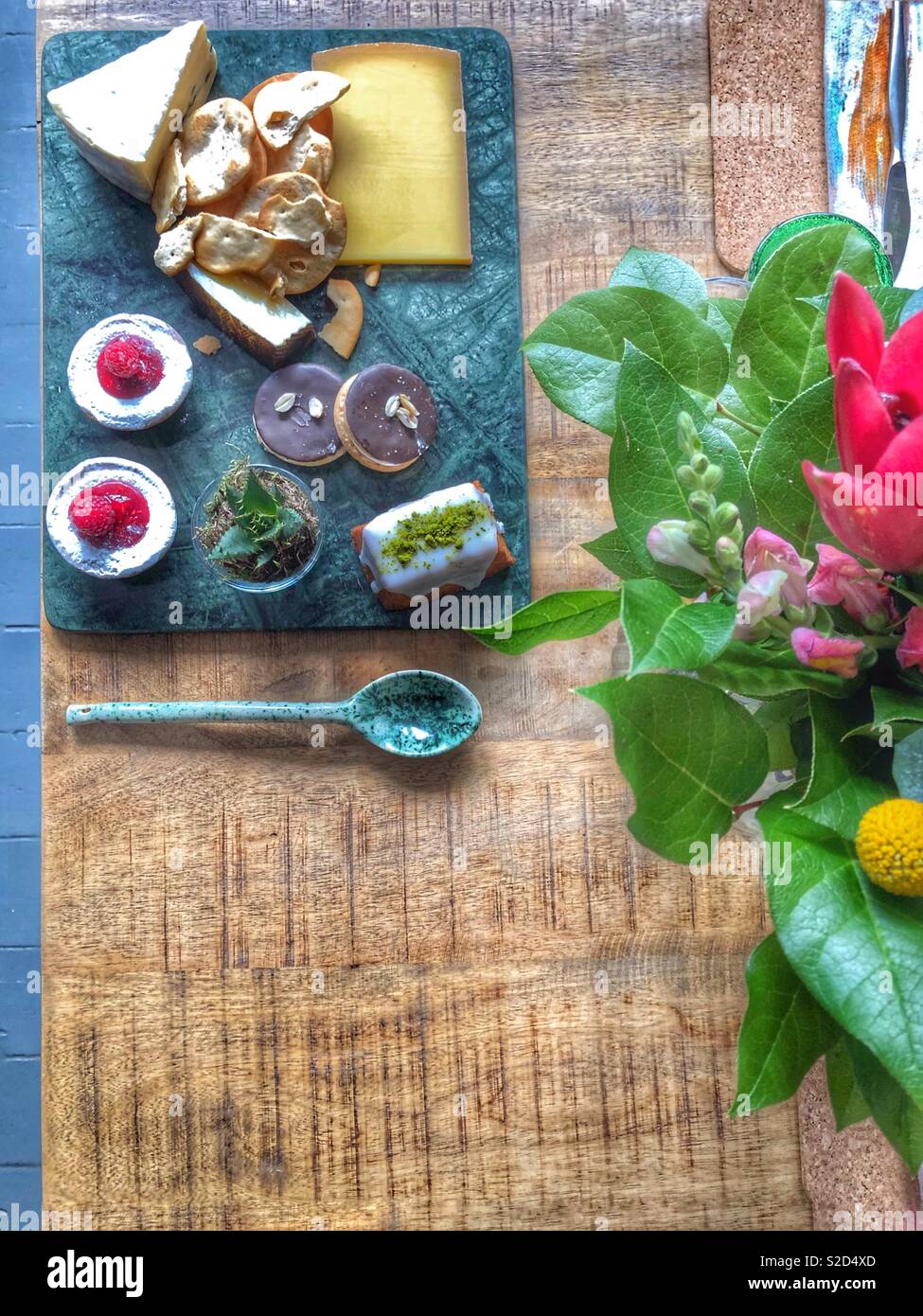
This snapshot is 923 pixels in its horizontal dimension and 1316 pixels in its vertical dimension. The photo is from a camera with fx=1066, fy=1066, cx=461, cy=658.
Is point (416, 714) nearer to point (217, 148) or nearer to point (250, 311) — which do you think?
point (250, 311)

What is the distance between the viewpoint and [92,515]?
850mm

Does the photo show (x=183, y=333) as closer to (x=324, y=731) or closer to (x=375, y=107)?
(x=375, y=107)

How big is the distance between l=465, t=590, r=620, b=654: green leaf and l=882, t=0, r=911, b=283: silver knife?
552 millimetres

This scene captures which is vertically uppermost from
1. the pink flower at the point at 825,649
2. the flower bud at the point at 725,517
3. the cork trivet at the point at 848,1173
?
the flower bud at the point at 725,517

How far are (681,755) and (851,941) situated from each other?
0.10m

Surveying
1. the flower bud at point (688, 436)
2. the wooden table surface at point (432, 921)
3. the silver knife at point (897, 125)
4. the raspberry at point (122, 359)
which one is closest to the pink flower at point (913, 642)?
the flower bud at point (688, 436)

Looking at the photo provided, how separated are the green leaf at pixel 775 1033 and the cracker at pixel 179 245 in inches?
27.4

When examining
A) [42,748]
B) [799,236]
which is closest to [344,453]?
[42,748]

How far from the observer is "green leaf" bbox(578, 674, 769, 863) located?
45 cm

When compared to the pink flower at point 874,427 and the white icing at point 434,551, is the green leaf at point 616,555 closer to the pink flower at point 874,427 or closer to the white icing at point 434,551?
the pink flower at point 874,427

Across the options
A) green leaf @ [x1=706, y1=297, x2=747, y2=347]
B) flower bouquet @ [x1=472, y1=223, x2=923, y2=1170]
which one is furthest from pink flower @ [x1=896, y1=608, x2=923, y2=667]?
green leaf @ [x1=706, y1=297, x2=747, y2=347]

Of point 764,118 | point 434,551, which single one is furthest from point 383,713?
point 764,118

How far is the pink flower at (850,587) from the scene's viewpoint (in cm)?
44
